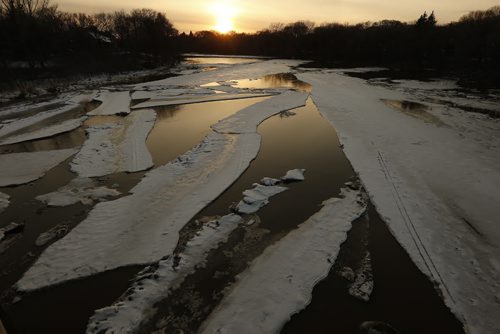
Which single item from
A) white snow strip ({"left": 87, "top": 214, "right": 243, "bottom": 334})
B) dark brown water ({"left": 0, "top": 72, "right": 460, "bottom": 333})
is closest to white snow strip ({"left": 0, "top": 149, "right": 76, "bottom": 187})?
dark brown water ({"left": 0, "top": 72, "right": 460, "bottom": 333})

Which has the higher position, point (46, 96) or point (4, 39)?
point (4, 39)

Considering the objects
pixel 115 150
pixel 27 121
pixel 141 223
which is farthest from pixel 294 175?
pixel 27 121

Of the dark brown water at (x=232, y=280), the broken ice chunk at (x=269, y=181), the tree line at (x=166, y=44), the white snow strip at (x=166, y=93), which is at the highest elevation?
the tree line at (x=166, y=44)

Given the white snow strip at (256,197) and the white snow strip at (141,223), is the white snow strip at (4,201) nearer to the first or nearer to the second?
the white snow strip at (141,223)

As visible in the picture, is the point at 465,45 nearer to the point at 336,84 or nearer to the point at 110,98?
the point at 336,84

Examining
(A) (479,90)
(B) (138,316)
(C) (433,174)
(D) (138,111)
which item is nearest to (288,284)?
(B) (138,316)

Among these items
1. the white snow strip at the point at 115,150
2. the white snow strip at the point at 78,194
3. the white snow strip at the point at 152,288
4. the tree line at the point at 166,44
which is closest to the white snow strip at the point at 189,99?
the white snow strip at the point at 115,150
